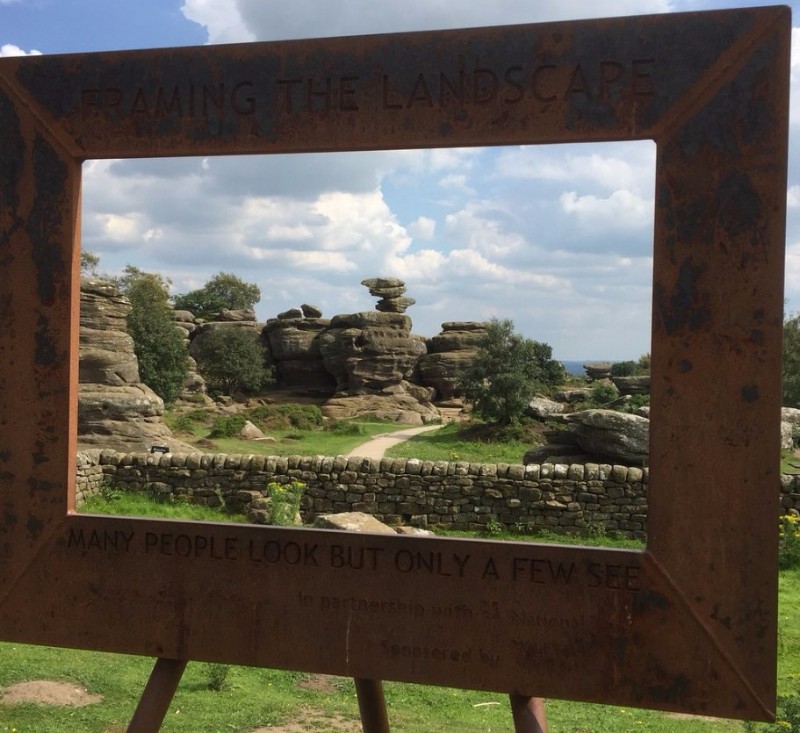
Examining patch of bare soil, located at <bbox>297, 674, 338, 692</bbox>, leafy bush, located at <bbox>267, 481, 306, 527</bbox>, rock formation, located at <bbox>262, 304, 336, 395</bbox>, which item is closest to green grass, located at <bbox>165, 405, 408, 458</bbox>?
leafy bush, located at <bbox>267, 481, 306, 527</bbox>

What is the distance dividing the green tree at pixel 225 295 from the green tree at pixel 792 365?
46.6 m

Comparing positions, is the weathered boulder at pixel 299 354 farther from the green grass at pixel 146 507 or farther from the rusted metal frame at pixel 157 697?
the rusted metal frame at pixel 157 697

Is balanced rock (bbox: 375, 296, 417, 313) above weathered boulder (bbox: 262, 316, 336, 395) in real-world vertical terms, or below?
above

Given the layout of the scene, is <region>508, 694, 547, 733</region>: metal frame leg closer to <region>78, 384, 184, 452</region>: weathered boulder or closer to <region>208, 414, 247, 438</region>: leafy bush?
<region>78, 384, 184, 452</region>: weathered boulder

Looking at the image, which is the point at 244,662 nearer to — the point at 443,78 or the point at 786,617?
the point at 443,78

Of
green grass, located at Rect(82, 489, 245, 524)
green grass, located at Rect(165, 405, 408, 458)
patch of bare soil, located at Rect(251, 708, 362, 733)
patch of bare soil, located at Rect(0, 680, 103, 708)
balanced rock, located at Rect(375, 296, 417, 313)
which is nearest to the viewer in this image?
patch of bare soil, located at Rect(251, 708, 362, 733)

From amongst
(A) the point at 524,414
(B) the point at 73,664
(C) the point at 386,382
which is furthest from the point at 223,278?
(B) the point at 73,664

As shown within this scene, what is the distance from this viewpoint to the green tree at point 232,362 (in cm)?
3900

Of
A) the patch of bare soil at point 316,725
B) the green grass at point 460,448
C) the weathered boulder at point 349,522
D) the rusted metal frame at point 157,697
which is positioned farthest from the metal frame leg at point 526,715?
the green grass at point 460,448

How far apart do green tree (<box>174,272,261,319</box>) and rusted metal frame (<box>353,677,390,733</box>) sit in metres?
65.6

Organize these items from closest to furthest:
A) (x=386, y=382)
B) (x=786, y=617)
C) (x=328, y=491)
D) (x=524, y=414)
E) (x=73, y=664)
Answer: (x=73, y=664)
(x=786, y=617)
(x=328, y=491)
(x=524, y=414)
(x=386, y=382)

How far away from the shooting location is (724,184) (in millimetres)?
2547

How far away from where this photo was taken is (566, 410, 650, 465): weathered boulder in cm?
1408

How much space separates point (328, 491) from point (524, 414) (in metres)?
12.6
